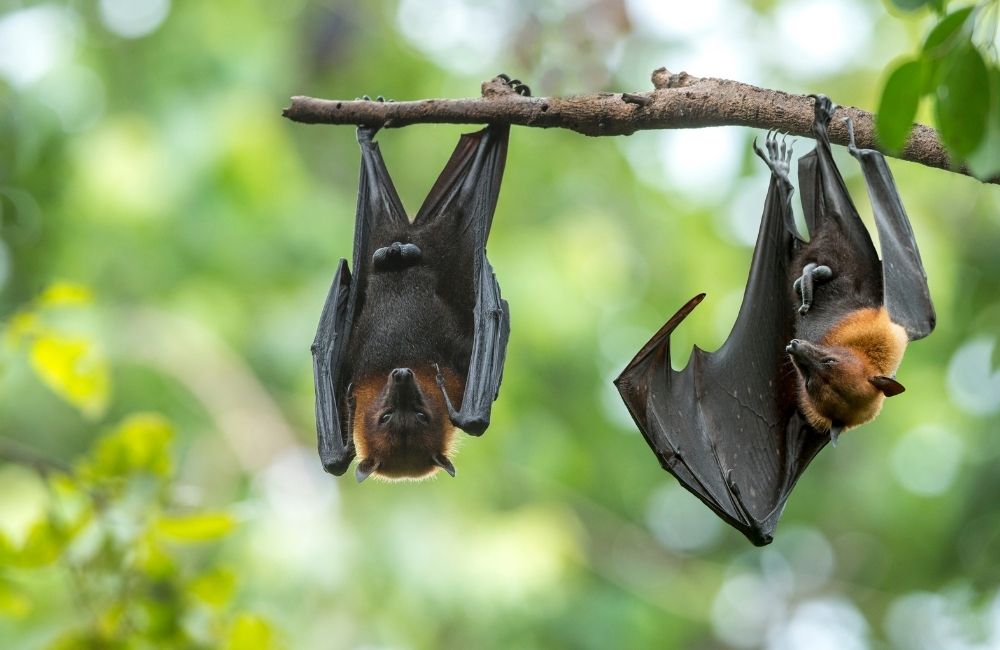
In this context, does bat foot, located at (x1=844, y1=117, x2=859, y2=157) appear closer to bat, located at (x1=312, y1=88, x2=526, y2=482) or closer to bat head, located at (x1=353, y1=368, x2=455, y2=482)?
bat, located at (x1=312, y1=88, x2=526, y2=482)

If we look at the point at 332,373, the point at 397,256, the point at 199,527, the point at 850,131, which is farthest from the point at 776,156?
the point at 199,527

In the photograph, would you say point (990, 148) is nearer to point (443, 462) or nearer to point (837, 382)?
point (837, 382)

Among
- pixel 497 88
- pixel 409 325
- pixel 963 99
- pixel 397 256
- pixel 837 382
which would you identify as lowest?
pixel 963 99

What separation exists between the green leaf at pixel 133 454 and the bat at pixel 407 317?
3.10ft

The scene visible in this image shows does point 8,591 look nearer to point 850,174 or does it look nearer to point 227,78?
point 227,78

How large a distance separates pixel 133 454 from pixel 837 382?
11.0 feet

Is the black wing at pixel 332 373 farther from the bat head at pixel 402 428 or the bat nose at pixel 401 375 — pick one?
the bat nose at pixel 401 375

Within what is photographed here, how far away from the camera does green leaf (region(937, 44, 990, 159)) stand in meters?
2.06

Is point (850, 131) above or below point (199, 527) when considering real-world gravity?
above

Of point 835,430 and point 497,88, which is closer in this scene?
point 497,88

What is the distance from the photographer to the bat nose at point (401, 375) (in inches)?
203

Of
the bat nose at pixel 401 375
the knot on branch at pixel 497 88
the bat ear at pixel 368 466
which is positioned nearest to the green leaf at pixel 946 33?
the knot on branch at pixel 497 88

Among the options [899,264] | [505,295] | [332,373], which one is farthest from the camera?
[505,295]

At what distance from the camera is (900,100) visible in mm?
2174
